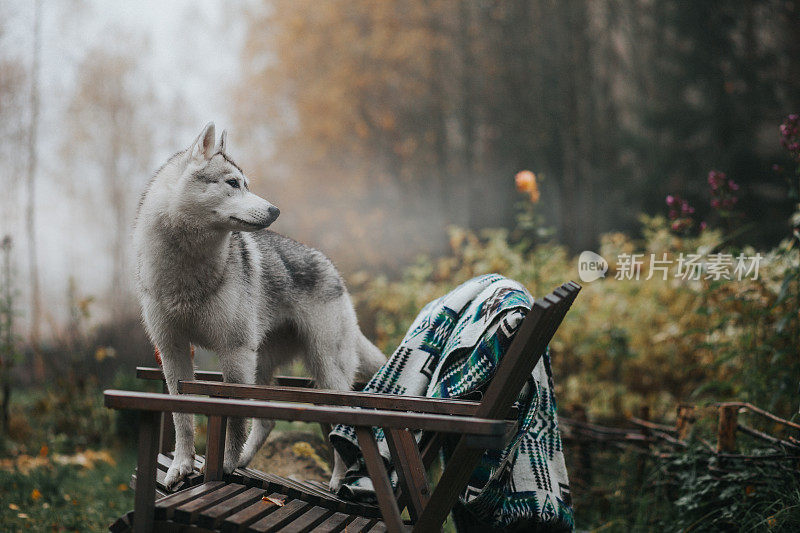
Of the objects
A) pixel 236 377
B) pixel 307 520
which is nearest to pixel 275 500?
pixel 307 520

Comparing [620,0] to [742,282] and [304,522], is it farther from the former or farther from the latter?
[304,522]

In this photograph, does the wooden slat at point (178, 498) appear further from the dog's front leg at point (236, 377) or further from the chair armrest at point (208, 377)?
the chair armrest at point (208, 377)

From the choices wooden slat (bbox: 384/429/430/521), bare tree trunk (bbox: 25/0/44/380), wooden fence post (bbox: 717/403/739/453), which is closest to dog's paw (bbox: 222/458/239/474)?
wooden slat (bbox: 384/429/430/521)

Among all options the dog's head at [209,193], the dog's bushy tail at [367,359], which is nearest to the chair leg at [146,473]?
the dog's head at [209,193]

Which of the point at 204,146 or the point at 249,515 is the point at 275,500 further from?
the point at 204,146

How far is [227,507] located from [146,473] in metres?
0.25

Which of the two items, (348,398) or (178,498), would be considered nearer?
(178,498)

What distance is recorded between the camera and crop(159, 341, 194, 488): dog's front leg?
230 centimetres

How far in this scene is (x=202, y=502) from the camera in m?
1.81

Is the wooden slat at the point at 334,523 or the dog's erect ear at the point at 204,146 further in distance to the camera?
the dog's erect ear at the point at 204,146

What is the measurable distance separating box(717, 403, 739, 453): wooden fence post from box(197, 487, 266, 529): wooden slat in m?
2.19

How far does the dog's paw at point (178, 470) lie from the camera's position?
7.34ft

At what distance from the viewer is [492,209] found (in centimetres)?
873

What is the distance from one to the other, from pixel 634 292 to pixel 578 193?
3.69 metres
